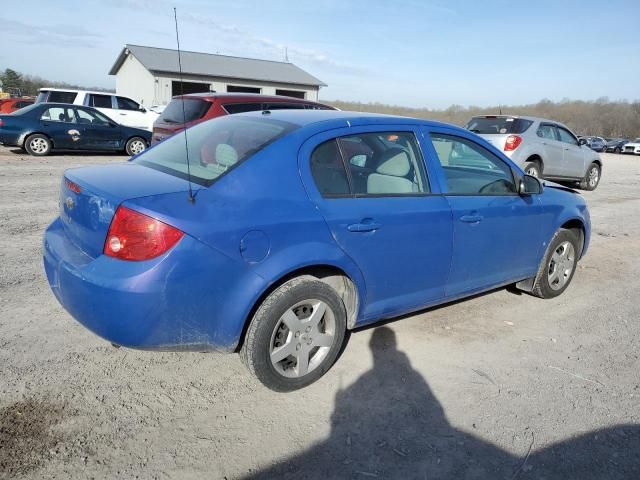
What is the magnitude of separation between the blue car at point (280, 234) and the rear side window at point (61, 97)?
15.4 metres

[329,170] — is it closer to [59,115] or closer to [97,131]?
[97,131]

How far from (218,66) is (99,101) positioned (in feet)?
67.9

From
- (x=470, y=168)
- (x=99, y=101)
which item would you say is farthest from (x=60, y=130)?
(x=470, y=168)

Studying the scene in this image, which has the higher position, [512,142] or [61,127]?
[512,142]

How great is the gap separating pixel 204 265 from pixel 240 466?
100cm

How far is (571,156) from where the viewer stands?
1242 cm

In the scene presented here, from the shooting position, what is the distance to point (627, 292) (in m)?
5.32

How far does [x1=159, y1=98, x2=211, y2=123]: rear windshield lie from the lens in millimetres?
10078

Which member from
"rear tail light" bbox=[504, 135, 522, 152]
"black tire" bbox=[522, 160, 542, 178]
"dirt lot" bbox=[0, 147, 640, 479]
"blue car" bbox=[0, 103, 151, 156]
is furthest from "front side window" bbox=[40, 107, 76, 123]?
"black tire" bbox=[522, 160, 542, 178]

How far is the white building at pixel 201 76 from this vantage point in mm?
34125

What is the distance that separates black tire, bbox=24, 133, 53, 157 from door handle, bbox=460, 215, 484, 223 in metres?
13.2

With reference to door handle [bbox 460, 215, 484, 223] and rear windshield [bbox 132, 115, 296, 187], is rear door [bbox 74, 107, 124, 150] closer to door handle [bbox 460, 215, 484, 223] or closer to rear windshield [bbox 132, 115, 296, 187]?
rear windshield [bbox 132, 115, 296, 187]

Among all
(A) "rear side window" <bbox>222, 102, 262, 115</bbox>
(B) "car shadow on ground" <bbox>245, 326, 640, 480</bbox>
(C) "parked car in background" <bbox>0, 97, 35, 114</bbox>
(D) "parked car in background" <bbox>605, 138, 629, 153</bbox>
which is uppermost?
(A) "rear side window" <bbox>222, 102, 262, 115</bbox>

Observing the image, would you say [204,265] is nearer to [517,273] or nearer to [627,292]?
[517,273]
